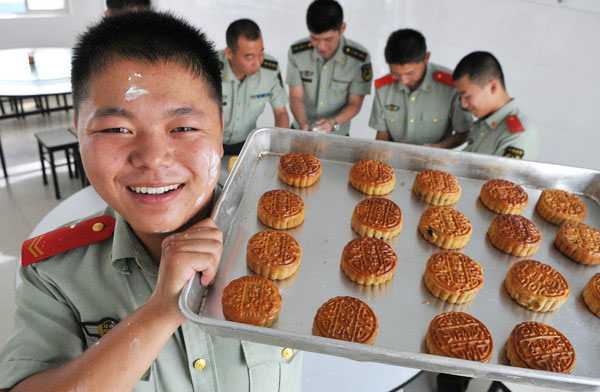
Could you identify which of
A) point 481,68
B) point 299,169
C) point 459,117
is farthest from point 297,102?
point 299,169

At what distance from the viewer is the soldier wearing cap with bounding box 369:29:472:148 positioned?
330cm

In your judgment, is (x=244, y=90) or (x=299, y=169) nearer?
(x=299, y=169)

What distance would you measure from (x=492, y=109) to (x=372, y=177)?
172cm

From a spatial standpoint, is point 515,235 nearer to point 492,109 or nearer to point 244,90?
point 492,109

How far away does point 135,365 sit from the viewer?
98 cm

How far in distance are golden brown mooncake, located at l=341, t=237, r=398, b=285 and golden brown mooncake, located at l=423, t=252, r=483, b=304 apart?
141 millimetres

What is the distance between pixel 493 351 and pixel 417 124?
2.74m

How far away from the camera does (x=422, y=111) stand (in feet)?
12.0

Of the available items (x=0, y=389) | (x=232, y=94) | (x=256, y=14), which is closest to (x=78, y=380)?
(x=0, y=389)

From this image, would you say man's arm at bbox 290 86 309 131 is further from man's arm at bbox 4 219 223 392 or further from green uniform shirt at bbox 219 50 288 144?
man's arm at bbox 4 219 223 392

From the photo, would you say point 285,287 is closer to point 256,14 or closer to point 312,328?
point 312,328

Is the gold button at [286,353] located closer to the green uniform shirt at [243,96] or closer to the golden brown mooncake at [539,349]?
the golden brown mooncake at [539,349]

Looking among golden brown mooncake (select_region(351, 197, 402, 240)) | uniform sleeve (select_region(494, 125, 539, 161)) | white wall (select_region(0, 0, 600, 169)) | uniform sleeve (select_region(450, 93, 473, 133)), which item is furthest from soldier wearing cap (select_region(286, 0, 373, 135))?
golden brown mooncake (select_region(351, 197, 402, 240))

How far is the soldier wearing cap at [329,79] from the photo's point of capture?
4.16m
